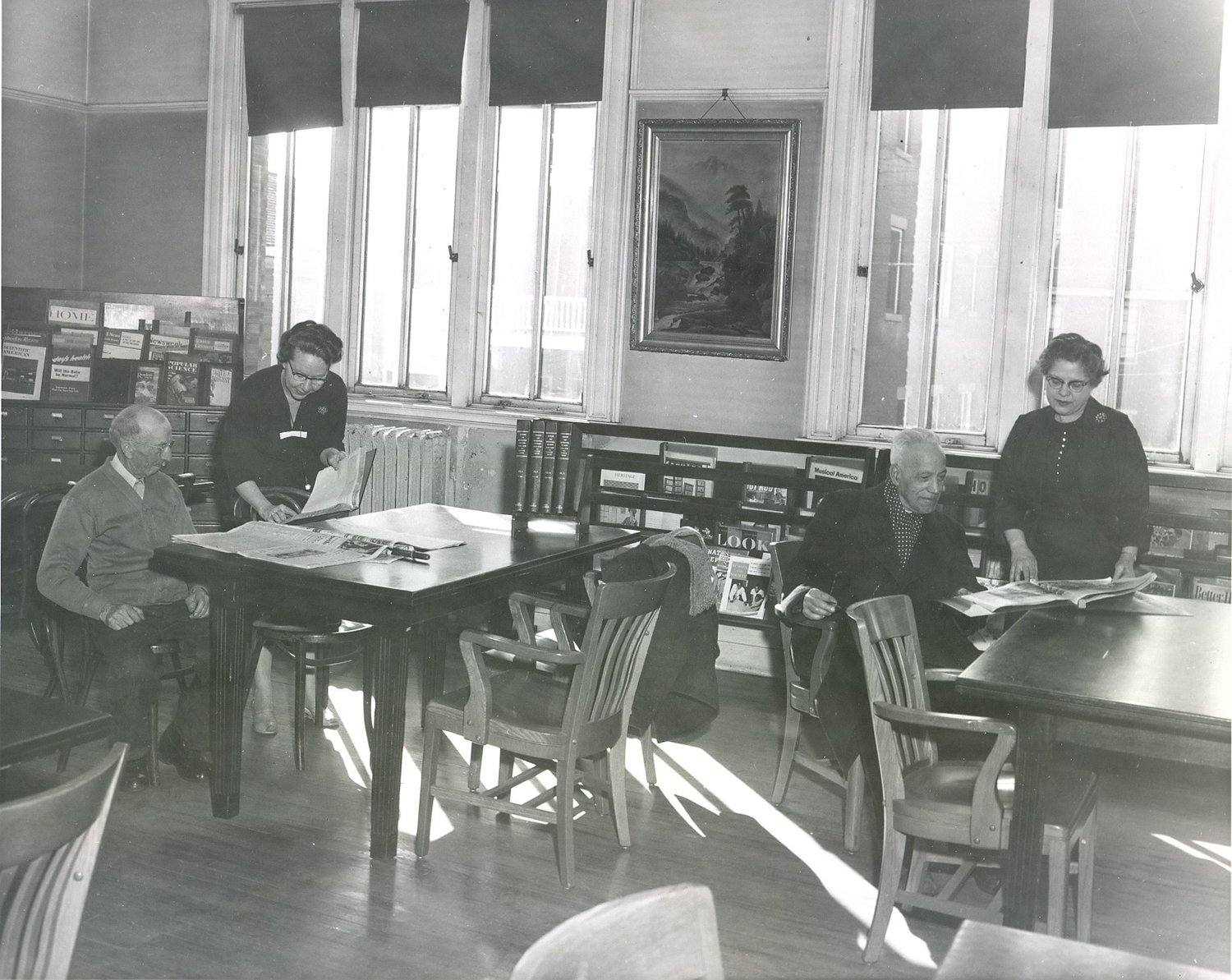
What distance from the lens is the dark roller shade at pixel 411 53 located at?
7.03m

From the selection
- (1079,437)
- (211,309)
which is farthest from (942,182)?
(211,309)

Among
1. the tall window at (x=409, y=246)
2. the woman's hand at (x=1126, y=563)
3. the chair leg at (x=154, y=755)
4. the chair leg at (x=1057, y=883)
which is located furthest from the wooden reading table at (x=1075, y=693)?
the tall window at (x=409, y=246)

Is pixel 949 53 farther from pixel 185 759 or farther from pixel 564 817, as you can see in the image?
pixel 185 759

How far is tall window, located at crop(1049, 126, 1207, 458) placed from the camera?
222 inches

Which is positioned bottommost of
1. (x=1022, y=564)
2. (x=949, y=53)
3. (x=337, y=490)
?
(x=1022, y=564)

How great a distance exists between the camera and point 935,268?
6117 mm

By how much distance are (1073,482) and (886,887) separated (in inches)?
87.3

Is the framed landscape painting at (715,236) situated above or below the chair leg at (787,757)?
above

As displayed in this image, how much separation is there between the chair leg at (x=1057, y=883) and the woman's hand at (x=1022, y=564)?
1.80 metres

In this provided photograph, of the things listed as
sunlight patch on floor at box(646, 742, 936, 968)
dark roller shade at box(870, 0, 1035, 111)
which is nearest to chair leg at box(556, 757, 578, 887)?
sunlight patch on floor at box(646, 742, 936, 968)

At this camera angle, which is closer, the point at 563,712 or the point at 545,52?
the point at 563,712

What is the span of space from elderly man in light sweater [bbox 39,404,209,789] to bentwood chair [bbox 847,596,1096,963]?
227 cm

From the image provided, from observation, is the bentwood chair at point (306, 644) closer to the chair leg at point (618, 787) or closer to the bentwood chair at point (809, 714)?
the chair leg at point (618, 787)

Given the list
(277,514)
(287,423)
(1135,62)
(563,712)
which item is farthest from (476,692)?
(1135,62)
